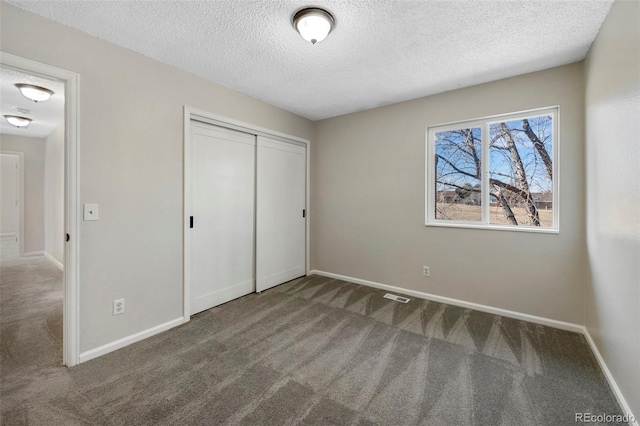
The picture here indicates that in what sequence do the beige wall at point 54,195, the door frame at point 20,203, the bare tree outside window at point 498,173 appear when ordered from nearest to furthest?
the bare tree outside window at point 498,173 → the beige wall at point 54,195 → the door frame at point 20,203

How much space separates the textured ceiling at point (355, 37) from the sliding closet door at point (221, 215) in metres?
0.72

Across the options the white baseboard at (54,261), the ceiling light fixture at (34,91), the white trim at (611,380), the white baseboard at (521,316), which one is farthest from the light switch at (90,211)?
the white baseboard at (54,261)

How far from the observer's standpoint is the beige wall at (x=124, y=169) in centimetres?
199

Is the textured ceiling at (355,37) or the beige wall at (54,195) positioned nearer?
the textured ceiling at (355,37)

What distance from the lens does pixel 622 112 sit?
1.58 metres

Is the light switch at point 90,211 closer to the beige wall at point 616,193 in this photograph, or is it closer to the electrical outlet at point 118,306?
the electrical outlet at point 118,306

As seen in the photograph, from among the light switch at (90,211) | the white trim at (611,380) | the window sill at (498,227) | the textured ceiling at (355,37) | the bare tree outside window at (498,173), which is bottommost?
the white trim at (611,380)

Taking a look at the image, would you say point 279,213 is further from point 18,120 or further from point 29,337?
point 18,120

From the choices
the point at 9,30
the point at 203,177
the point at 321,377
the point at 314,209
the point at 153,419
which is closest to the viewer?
the point at 153,419

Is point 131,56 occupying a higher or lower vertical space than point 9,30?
higher

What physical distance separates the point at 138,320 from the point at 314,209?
2744 millimetres

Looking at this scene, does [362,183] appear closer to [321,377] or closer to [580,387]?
[321,377]

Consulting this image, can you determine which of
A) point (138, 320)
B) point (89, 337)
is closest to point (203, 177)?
point (138, 320)

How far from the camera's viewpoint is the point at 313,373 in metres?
1.90
